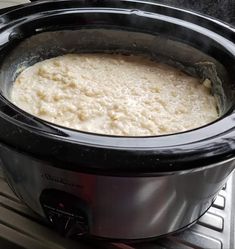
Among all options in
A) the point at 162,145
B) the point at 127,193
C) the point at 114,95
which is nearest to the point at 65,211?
the point at 127,193

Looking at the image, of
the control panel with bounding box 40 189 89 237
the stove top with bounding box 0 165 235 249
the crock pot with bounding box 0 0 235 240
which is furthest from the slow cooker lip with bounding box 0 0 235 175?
the stove top with bounding box 0 165 235 249

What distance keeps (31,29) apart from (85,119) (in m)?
0.36

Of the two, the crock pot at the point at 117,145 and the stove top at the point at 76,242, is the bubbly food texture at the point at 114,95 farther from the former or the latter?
the stove top at the point at 76,242

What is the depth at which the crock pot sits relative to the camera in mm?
615

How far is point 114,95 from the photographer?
1089mm

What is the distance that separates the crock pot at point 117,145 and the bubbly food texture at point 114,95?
0.16 ft

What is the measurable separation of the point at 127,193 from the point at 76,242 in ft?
0.89

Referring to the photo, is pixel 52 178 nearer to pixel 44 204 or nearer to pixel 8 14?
pixel 44 204

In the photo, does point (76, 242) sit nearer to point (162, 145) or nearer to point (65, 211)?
point (65, 211)

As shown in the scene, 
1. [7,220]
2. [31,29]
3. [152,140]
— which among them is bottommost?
[7,220]

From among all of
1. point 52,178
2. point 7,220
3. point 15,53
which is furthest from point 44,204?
point 15,53

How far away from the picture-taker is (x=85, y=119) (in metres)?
0.95

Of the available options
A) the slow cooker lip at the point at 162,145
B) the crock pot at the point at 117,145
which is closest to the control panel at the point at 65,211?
the crock pot at the point at 117,145

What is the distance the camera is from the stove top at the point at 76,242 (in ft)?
2.89
